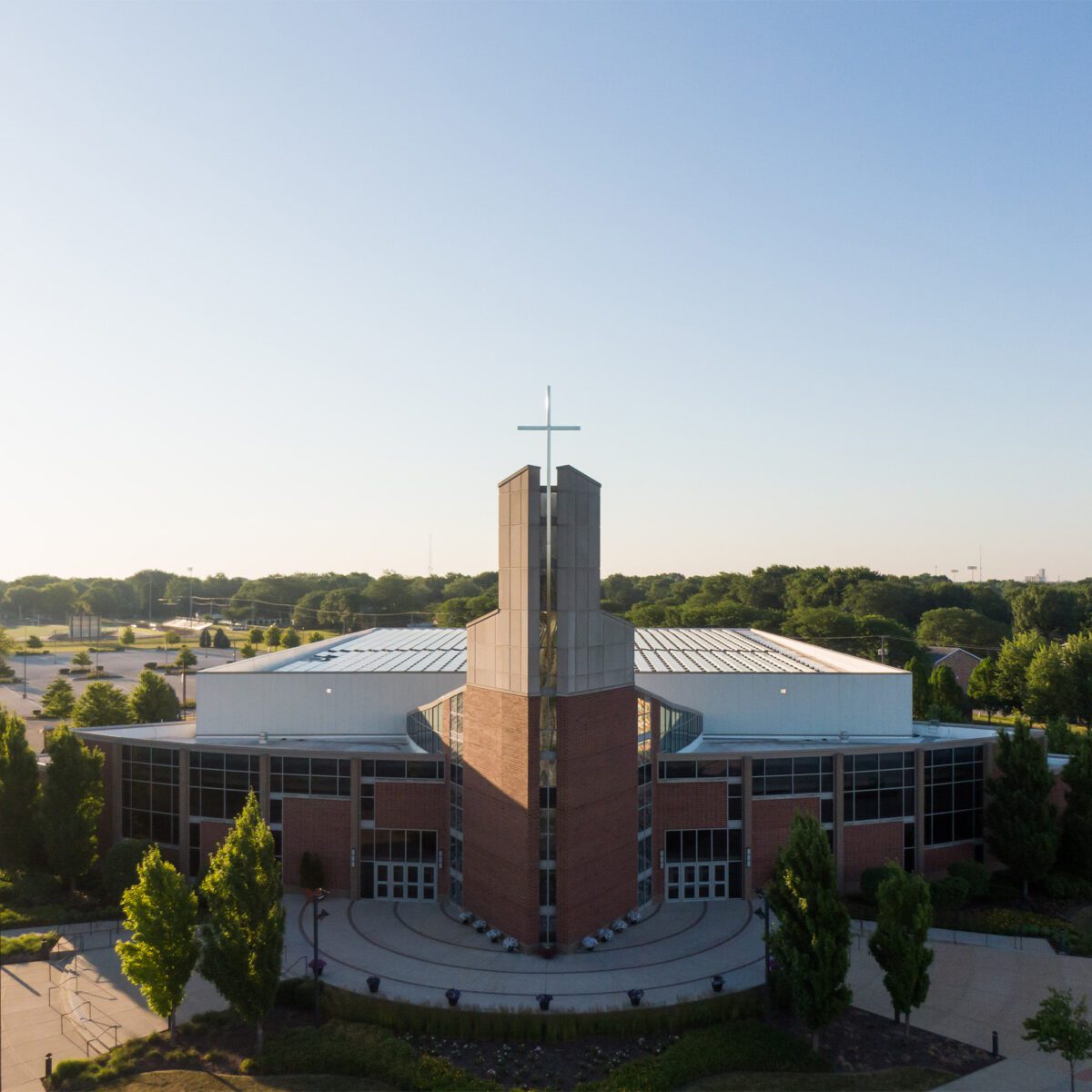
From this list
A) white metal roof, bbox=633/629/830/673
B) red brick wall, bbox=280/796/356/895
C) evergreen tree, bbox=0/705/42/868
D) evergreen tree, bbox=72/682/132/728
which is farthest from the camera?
evergreen tree, bbox=72/682/132/728

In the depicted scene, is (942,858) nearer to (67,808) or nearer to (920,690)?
(920,690)

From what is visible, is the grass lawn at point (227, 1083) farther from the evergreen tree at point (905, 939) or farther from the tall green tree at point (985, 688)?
the tall green tree at point (985, 688)

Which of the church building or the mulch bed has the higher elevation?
the church building

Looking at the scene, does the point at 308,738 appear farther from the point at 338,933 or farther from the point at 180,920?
the point at 180,920

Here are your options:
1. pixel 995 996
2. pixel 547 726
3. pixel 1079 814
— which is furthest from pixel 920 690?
pixel 547 726

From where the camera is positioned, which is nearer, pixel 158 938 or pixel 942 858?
pixel 158 938

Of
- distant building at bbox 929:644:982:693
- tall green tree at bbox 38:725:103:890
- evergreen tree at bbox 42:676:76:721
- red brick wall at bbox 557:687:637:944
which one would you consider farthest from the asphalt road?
distant building at bbox 929:644:982:693

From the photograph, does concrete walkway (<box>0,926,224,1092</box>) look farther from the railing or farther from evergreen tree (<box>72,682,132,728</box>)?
evergreen tree (<box>72,682,132,728</box>)
